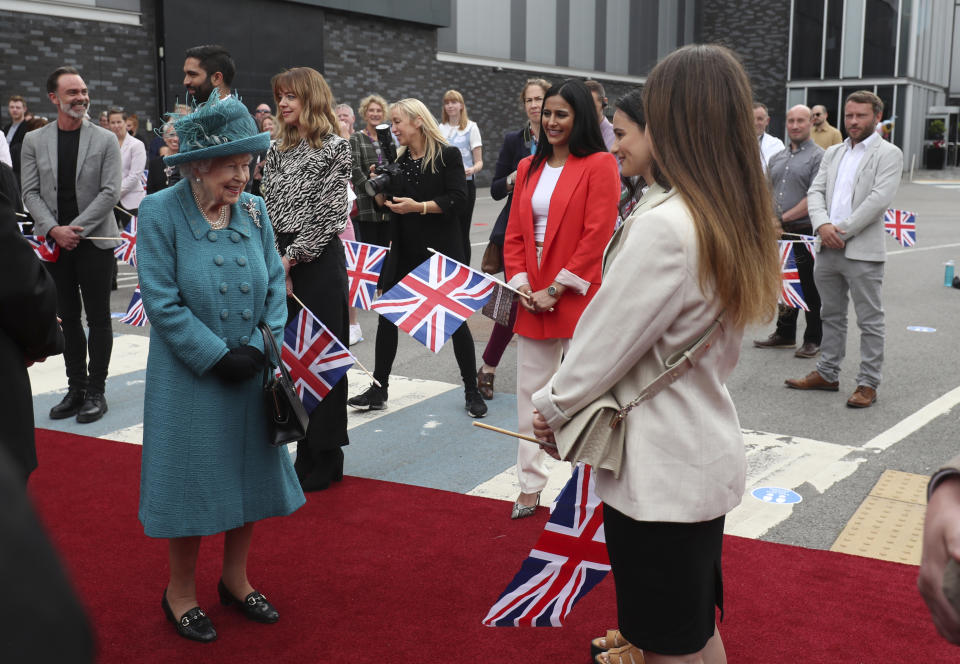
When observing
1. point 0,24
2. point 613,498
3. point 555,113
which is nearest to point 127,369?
point 555,113

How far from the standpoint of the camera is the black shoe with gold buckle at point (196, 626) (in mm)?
3631

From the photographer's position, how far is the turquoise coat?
3.49m

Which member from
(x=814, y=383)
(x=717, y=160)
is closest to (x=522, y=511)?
(x=717, y=160)

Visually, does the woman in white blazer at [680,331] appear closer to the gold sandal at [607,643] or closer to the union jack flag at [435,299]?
the gold sandal at [607,643]

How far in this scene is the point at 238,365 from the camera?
11.5ft

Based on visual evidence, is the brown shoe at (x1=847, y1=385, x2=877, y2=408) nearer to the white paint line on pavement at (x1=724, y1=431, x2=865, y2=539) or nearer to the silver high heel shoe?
the white paint line on pavement at (x1=724, y1=431, x2=865, y2=539)

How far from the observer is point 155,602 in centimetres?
394

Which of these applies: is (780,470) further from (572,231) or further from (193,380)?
(193,380)

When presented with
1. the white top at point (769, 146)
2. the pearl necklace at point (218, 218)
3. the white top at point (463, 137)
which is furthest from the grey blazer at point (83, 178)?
the white top at point (769, 146)

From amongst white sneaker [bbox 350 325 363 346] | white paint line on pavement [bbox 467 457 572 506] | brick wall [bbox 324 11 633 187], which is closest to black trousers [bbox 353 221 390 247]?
white sneaker [bbox 350 325 363 346]

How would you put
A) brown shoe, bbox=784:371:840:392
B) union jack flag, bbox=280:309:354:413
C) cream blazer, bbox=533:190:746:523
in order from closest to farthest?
1. cream blazer, bbox=533:190:746:523
2. union jack flag, bbox=280:309:354:413
3. brown shoe, bbox=784:371:840:392

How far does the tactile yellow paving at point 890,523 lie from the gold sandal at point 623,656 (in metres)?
1.52

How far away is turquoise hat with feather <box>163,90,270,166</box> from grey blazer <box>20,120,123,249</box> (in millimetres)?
3258

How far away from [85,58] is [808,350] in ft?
51.1
